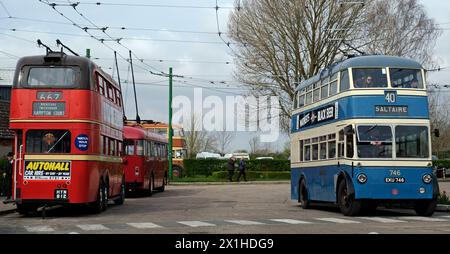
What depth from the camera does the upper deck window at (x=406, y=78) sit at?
18.8 metres

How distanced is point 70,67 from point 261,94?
2653cm

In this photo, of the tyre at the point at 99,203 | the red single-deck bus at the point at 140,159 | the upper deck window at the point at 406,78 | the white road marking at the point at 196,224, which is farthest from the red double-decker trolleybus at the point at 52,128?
the red single-deck bus at the point at 140,159

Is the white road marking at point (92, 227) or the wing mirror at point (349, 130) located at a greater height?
the wing mirror at point (349, 130)

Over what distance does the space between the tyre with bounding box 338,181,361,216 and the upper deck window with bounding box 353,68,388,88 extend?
8.86 feet

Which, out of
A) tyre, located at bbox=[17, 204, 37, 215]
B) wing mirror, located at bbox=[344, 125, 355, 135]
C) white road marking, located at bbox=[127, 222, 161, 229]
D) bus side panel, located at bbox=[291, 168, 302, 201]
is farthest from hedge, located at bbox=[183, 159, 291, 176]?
white road marking, located at bbox=[127, 222, 161, 229]

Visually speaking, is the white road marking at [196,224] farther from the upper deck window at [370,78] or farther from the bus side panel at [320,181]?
the upper deck window at [370,78]

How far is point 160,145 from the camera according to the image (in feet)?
115

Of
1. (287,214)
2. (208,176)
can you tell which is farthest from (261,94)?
(287,214)

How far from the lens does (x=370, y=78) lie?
18781mm

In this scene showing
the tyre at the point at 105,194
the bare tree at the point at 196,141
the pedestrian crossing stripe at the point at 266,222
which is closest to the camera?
the pedestrian crossing stripe at the point at 266,222

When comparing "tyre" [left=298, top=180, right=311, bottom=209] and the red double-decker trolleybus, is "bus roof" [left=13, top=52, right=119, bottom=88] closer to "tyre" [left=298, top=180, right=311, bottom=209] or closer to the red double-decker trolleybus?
the red double-decker trolleybus

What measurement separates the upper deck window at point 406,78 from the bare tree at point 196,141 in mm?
59606
